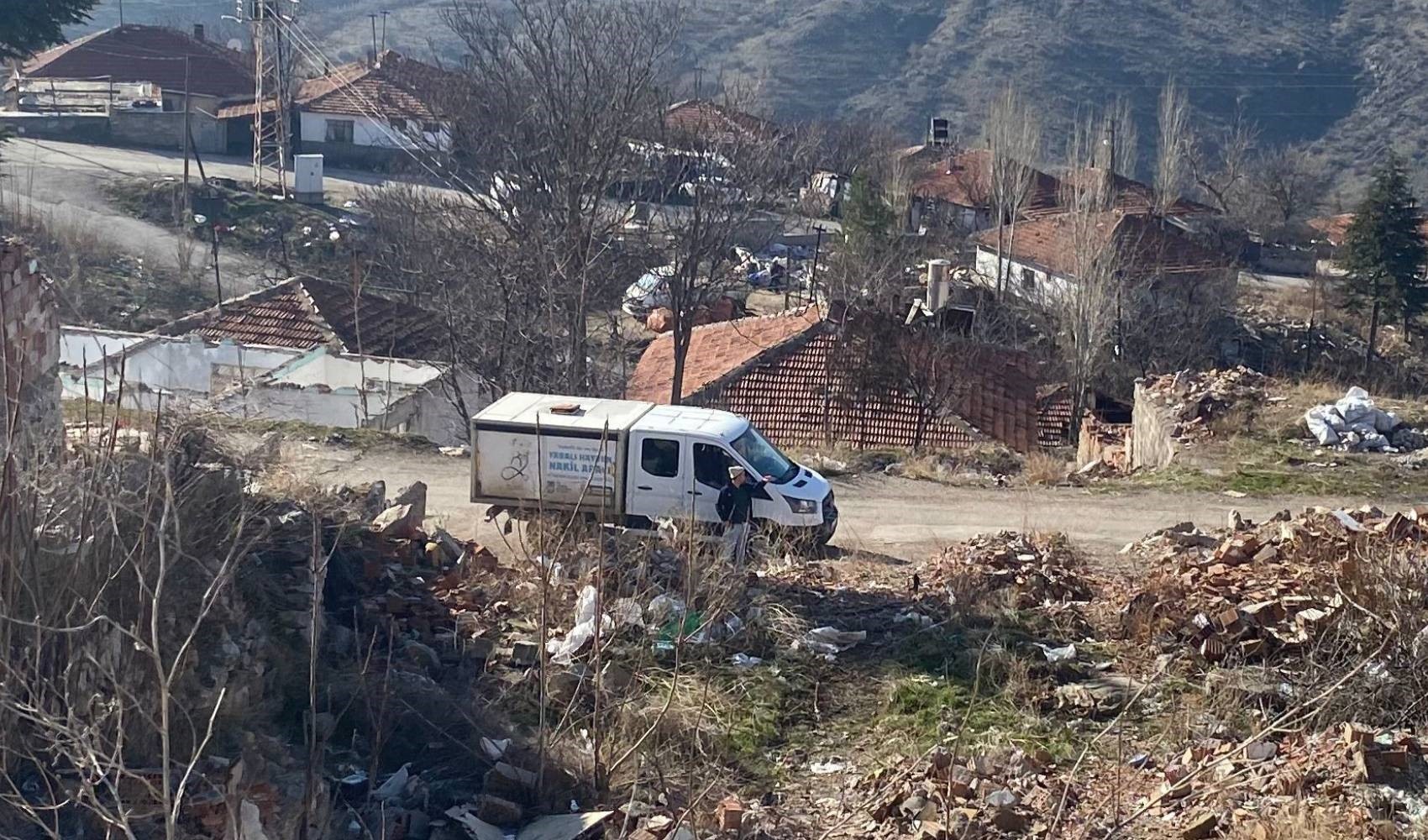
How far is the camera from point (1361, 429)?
56.9 feet

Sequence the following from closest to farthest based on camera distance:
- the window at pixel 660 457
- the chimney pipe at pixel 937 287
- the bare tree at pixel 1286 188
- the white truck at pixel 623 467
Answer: the white truck at pixel 623 467, the window at pixel 660 457, the chimney pipe at pixel 937 287, the bare tree at pixel 1286 188

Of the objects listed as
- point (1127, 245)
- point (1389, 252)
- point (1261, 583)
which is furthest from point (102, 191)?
point (1261, 583)

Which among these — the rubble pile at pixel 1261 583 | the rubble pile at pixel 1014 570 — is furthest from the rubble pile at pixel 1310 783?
the rubble pile at pixel 1014 570

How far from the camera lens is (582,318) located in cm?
1991

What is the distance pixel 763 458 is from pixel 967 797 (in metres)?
5.68

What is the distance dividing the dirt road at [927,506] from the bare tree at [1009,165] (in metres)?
24.0

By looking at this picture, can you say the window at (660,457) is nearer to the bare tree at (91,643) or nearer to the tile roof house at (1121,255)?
the bare tree at (91,643)

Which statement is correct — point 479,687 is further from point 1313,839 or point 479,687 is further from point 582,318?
point 582,318

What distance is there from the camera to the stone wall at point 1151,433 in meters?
18.4

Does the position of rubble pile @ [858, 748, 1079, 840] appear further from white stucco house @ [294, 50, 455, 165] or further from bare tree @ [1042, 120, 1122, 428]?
white stucco house @ [294, 50, 455, 165]

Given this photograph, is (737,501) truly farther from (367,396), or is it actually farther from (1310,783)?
(367,396)

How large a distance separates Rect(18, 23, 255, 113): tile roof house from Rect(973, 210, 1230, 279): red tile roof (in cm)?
Result: 3038

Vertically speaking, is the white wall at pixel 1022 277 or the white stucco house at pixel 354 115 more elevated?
the white stucco house at pixel 354 115

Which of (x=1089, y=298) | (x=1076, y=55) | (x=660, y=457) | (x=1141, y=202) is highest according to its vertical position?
(x=1076, y=55)
